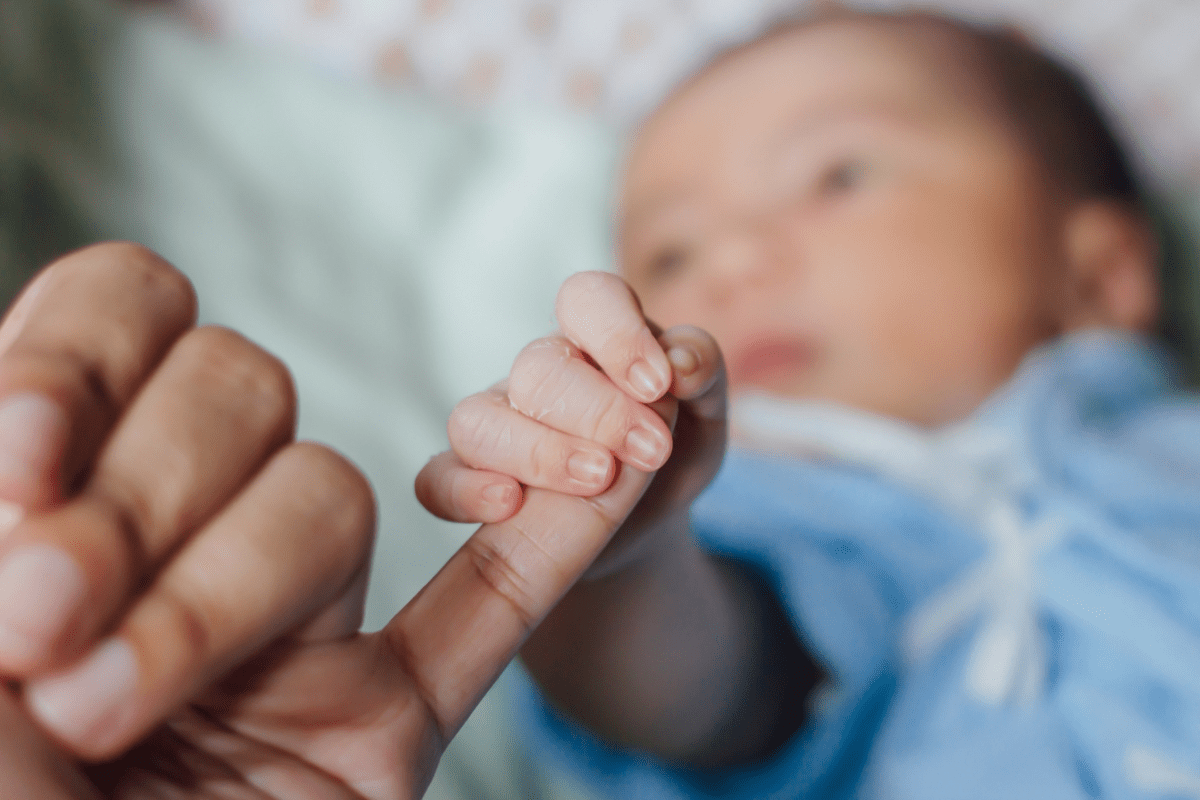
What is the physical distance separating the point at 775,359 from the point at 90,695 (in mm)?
694

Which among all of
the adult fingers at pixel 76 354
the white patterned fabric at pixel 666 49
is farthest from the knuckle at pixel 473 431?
the white patterned fabric at pixel 666 49

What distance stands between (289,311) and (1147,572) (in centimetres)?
82

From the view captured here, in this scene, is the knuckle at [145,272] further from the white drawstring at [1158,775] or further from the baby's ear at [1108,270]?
the baby's ear at [1108,270]

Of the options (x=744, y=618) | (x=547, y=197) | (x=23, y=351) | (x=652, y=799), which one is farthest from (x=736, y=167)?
(x=23, y=351)

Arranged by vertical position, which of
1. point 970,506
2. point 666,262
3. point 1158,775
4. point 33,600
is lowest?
point 1158,775

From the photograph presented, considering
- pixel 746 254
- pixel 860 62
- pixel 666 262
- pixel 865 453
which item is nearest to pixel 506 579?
pixel 865 453

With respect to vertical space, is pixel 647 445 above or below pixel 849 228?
above

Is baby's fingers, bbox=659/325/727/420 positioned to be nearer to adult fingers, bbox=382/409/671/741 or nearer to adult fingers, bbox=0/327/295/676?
adult fingers, bbox=382/409/671/741

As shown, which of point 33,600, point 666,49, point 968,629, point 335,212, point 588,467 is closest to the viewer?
point 33,600

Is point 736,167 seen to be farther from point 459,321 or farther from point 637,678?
point 637,678

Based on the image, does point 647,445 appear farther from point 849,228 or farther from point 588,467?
point 849,228

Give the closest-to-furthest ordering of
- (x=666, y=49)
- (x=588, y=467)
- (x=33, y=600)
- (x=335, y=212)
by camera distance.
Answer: (x=33, y=600) < (x=588, y=467) < (x=335, y=212) < (x=666, y=49)

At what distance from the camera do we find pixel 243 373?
297mm

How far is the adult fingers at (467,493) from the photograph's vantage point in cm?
35
